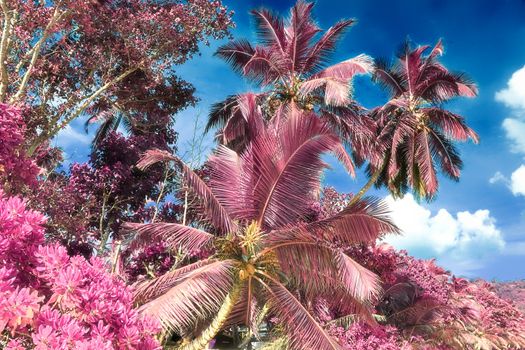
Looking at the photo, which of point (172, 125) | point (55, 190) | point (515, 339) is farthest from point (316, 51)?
point (515, 339)

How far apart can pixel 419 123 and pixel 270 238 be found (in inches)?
553

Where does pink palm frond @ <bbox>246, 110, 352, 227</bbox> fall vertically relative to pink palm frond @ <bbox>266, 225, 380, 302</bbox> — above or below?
above

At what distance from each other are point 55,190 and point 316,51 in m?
11.0

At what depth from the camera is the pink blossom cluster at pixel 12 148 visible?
17.6 feet

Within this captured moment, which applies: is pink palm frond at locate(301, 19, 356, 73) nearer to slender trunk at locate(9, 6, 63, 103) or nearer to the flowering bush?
slender trunk at locate(9, 6, 63, 103)

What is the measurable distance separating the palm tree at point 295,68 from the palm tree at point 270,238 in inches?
290

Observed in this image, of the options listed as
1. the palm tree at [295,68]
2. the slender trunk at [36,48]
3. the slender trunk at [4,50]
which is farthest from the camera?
the palm tree at [295,68]

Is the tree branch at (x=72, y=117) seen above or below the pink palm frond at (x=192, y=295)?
above

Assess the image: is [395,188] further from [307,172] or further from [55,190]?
[55,190]

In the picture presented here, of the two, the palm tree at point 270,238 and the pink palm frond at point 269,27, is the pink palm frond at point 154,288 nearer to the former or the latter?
the palm tree at point 270,238

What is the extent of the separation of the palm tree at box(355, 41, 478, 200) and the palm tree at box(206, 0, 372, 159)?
308 centimetres

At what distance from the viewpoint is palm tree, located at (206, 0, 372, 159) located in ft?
55.0

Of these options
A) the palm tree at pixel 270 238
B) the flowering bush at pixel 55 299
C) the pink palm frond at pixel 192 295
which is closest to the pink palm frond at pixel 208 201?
the palm tree at pixel 270 238

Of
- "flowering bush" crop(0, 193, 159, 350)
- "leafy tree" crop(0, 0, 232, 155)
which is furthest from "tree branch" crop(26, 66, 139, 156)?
"flowering bush" crop(0, 193, 159, 350)
